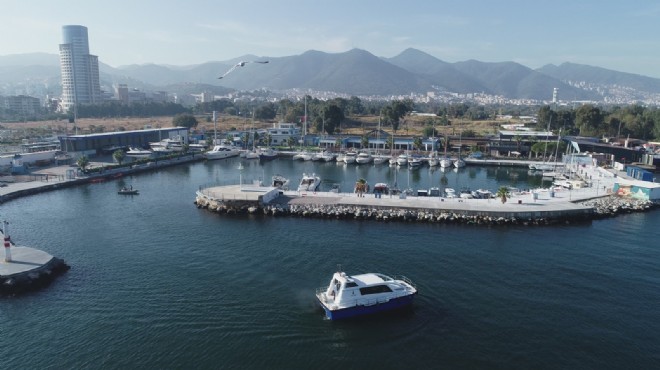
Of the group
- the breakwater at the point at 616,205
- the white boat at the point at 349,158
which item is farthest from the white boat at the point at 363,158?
the breakwater at the point at 616,205

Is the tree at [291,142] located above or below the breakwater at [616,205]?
above

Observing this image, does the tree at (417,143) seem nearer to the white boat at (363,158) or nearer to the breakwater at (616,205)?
the white boat at (363,158)

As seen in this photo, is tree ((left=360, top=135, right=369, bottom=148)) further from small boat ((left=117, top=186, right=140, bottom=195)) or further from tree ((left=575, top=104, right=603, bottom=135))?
tree ((left=575, top=104, right=603, bottom=135))

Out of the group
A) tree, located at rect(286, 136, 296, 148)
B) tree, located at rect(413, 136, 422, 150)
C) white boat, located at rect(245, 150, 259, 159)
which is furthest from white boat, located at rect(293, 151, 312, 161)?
tree, located at rect(413, 136, 422, 150)

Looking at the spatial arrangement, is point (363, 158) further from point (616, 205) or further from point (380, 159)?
point (616, 205)

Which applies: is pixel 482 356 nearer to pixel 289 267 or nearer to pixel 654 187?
pixel 289 267

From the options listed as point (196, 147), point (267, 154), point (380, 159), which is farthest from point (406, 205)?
point (196, 147)

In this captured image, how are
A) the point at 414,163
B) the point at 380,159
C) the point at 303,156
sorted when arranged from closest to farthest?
the point at 414,163
the point at 380,159
the point at 303,156

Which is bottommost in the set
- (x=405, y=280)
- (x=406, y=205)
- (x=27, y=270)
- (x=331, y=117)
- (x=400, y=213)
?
(x=405, y=280)
